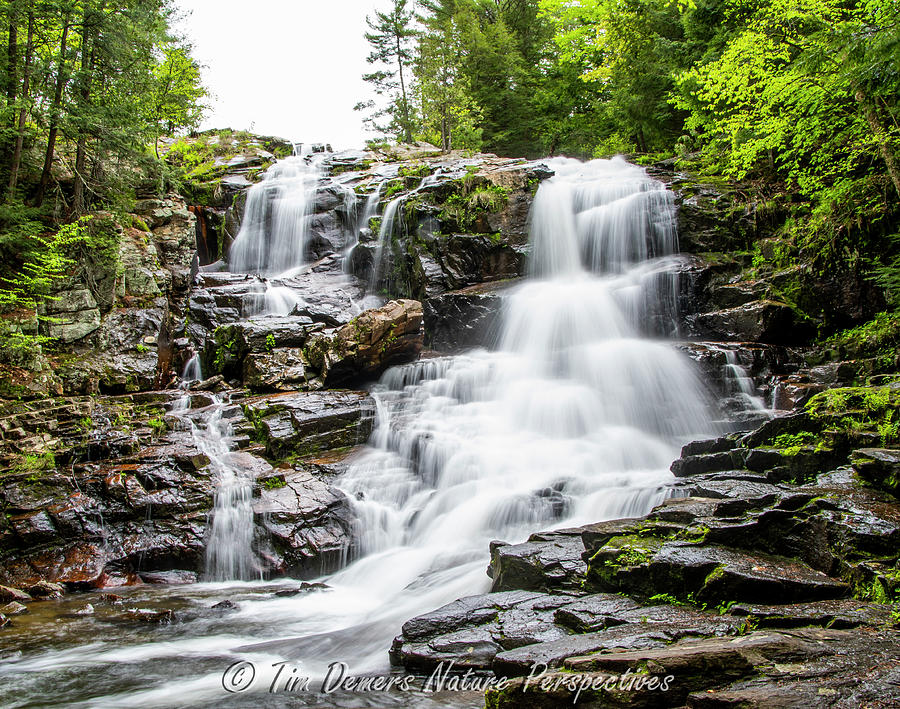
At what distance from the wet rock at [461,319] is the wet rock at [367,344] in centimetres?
213

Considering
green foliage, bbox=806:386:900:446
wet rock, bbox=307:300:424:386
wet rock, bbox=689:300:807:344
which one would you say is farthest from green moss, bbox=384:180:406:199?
green foliage, bbox=806:386:900:446

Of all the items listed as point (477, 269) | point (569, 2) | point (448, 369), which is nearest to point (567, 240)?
point (477, 269)

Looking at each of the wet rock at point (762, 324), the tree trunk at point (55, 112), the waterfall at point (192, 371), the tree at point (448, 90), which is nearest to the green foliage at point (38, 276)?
the tree trunk at point (55, 112)

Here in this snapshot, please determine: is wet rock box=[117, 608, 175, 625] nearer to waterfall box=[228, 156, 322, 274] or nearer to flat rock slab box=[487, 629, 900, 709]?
flat rock slab box=[487, 629, 900, 709]

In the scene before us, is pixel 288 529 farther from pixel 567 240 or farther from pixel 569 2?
pixel 569 2

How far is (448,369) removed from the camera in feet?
41.3

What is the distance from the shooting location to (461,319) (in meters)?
14.8

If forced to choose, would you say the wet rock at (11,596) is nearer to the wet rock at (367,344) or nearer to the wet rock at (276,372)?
the wet rock at (276,372)

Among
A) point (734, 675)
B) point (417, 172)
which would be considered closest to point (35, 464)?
point (734, 675)

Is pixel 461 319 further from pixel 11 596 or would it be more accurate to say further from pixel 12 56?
pixel 12 56

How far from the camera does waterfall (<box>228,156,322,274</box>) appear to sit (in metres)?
19.0

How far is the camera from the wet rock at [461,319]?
1456cm

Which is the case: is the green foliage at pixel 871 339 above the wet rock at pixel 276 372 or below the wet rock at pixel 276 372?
above

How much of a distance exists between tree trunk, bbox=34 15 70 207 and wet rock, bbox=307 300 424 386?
7.77m
